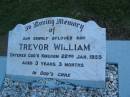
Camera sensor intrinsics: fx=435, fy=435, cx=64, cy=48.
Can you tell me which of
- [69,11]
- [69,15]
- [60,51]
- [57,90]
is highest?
[69,11]

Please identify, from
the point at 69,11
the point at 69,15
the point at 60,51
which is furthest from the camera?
the point at 69,11

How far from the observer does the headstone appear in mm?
6781

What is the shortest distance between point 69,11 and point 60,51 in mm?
1741

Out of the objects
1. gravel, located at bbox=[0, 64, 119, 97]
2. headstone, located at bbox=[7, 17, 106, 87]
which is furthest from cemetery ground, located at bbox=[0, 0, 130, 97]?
headstone, located at bbox=[7, 17, 106, 87]

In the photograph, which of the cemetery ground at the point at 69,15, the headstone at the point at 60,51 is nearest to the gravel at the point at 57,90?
the cemetery ground at the point at 69,15

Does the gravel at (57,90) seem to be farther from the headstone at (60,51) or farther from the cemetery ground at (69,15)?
the headstone at (60,51)

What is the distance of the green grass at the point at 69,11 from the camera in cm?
820

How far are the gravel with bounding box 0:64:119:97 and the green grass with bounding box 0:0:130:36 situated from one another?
1.28m

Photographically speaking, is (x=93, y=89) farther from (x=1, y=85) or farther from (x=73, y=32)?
(x=1, y=85)

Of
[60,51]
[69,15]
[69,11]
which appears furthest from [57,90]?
[69,11]

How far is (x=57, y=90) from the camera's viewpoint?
7121 millimetres

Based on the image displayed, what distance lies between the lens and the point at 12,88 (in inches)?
297

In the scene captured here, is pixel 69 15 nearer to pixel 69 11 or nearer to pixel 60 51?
pixel 69 11

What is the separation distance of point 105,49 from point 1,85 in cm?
207
